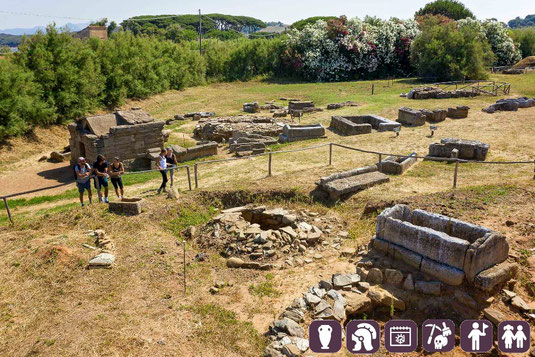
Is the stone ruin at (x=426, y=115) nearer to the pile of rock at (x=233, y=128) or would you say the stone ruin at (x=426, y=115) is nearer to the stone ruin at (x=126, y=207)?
the pile of rock at (x=233, y=128)

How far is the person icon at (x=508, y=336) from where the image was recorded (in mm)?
7000

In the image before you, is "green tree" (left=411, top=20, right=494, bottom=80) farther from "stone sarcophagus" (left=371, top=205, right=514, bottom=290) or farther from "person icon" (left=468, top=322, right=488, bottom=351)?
"person icon" (left=468, top=322, right=488, bottom=351)

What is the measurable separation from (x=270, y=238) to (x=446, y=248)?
420cm

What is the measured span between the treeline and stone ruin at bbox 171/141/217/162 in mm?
10183

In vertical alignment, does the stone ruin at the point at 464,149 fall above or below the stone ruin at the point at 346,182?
above

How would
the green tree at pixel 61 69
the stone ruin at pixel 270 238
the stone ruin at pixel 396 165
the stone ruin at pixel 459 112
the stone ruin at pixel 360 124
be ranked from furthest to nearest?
1. the green tree at pixel 61 69
2. the stone ruin at pixel 459 112
3. the stone ruin at pixel 360 124
4. the stone ruin at pixel 396 165
5. the stone ruin at pixel 270 238

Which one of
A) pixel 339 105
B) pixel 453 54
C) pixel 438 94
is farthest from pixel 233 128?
pixel 453 54

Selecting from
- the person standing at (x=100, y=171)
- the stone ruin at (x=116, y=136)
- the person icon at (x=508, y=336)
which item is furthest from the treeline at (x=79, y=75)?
the person icon at (x=508, y=336)

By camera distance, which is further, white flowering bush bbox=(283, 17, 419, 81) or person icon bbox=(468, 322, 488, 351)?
white flowering bush bbox=(283, 17, 419, 81)

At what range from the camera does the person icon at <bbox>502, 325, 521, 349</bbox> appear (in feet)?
23.0

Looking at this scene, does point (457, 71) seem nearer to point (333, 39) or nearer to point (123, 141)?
point (333, 39)

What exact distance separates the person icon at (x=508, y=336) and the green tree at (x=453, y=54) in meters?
32.8

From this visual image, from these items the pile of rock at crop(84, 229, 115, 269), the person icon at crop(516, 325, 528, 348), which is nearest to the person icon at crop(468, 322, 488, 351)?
the person icon at crop(516, 325, 528, 348)

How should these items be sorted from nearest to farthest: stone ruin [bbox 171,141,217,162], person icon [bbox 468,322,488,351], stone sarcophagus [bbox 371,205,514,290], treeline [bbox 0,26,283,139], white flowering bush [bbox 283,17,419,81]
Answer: person icon [bbox 468,322,488,351] < stone sarcophagus [bbox 371,205,514,290] < stone ruin [bbox 171,141,217,162] < treeline [bbox 0,26,283,139] < white flowering bush [bbox 283,17,419,81]
